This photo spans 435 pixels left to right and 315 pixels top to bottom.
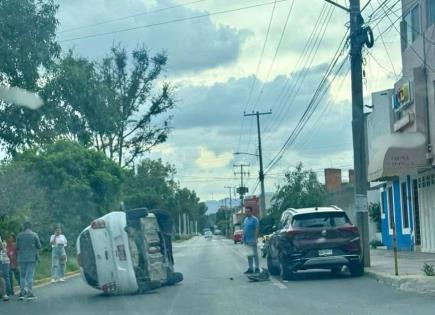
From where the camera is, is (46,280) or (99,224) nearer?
(99,224)

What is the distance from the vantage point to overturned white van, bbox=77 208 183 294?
1819 centimetres

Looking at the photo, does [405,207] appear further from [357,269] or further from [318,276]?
[357,269]

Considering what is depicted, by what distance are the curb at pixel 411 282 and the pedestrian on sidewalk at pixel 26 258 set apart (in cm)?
786

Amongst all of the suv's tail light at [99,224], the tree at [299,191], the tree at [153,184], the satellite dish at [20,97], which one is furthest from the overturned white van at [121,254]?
the tree at [153,184]

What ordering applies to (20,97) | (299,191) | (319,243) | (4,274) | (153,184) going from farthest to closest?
1. (153,184)
2. (299,191)
3. (319,243)
4. (4,274)
5. (20,97)

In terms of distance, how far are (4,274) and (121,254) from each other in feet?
9.89

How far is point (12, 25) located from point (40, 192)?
22765 millimetres

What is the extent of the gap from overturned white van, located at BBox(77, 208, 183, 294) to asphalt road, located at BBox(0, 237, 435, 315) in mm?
332

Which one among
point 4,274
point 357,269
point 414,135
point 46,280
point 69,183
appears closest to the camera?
point 4,274

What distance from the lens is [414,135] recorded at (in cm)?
2867

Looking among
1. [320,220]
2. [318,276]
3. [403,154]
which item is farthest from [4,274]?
[403,154]

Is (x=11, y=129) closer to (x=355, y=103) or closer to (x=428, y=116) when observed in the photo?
(x=355, y=103)

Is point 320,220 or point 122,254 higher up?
point 320,220

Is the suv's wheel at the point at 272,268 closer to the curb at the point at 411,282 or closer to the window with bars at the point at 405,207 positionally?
the curb at the point at 411,282
